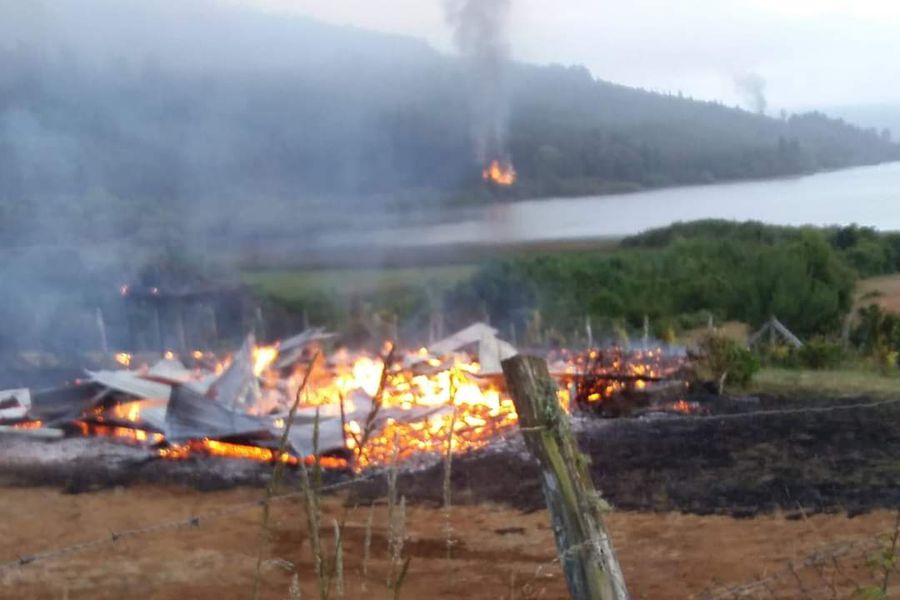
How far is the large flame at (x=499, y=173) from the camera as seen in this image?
75.6 feet

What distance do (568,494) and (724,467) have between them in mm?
5170

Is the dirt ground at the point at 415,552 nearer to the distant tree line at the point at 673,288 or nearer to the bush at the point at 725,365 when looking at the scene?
the bush at the point at 725,365

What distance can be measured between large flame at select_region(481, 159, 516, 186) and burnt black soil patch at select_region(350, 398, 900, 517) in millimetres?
13836

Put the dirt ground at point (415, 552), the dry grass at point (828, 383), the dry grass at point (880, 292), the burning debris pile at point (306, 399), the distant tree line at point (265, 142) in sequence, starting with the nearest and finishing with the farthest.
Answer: the dirt ground at point (415, 552)
the burning debris pile at point (306, 399)
the dry grass at point (828, 383)
the distant tree line at point (265, 142)
the dry grass at point (880, 292)

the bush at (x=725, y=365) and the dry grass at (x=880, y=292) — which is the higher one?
the bush at (x=725, y=365)

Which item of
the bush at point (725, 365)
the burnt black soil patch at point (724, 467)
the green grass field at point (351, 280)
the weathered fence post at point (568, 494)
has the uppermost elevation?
the weathered fence post at point (568, 494)

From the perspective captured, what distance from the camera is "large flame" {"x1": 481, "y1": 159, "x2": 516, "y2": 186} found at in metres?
23.0

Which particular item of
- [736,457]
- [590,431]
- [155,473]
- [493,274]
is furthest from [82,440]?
[493,274]

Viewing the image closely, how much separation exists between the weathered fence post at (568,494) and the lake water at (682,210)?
56.3ft

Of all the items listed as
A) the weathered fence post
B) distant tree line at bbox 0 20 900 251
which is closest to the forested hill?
distant tree line at bbox 0 20 900 251

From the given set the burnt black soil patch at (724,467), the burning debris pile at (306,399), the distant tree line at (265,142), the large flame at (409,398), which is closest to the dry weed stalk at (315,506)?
the burnt black soil patch at (724,467)

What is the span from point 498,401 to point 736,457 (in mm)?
3058

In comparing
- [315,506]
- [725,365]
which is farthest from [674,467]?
[315,506]

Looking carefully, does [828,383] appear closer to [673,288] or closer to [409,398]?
[409,398]
